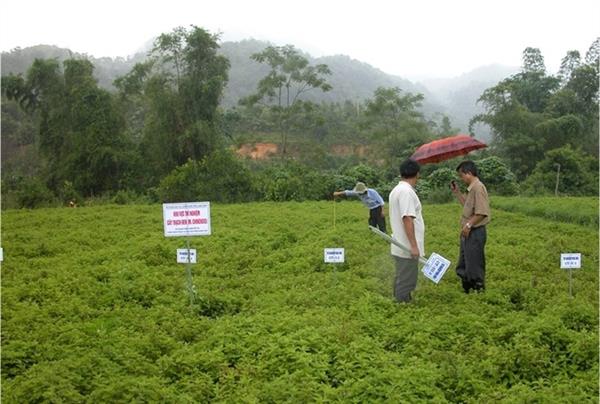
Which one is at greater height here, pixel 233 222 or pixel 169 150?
pixel 169 150

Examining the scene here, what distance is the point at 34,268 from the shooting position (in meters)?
10.5

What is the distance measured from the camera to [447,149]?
9.05 metres

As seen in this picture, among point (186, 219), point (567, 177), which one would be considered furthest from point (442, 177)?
point (186, 219)

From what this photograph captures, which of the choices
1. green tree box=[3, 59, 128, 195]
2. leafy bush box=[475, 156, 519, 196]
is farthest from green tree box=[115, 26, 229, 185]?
leafy bush box=[475, 156, 519, 196]

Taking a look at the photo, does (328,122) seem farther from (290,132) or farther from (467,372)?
(467,372)

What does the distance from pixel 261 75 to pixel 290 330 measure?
86.0 m

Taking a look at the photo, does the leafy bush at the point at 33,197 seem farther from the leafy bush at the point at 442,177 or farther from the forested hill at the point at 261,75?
the forested hill at the point at 261,75

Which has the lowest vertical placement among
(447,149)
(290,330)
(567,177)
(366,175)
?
(290,330)

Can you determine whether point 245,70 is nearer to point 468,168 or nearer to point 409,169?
point 468,168

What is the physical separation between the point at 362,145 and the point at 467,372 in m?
52.1

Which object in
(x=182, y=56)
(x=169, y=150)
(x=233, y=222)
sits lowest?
(x=233, y=222)

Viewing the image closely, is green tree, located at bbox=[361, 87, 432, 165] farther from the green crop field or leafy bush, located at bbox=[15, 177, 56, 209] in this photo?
the green crop field

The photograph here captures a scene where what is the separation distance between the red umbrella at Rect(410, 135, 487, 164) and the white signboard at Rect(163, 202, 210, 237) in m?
3.53

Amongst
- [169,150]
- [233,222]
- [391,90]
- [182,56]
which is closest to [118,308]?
[233,222]
